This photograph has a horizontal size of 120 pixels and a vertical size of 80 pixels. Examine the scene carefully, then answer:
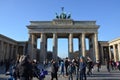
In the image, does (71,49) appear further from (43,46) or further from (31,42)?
(31,42)

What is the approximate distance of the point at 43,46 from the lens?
5628 centimetres

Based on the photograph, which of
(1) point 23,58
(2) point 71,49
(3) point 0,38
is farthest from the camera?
(2) point 71,49

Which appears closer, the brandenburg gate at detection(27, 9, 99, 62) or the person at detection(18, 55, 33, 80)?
the person at detection(18, 55, 33, 80)

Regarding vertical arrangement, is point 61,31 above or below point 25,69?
above

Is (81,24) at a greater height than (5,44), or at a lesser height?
greater

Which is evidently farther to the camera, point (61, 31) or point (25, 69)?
point (61, 31)

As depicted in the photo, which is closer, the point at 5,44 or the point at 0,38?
the point at 0,38

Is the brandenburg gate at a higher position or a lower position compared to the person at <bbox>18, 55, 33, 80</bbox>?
higher

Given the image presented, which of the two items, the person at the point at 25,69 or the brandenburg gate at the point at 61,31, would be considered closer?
the person at the point at 25,69

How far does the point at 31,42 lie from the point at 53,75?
4427cm

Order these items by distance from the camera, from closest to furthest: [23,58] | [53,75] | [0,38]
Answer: [23,58], [53,75], [0,38]

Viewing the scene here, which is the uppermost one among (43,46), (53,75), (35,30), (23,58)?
(35,30)

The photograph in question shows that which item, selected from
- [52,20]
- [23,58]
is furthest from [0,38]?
[23,58]

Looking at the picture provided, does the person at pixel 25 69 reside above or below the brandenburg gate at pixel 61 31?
below
